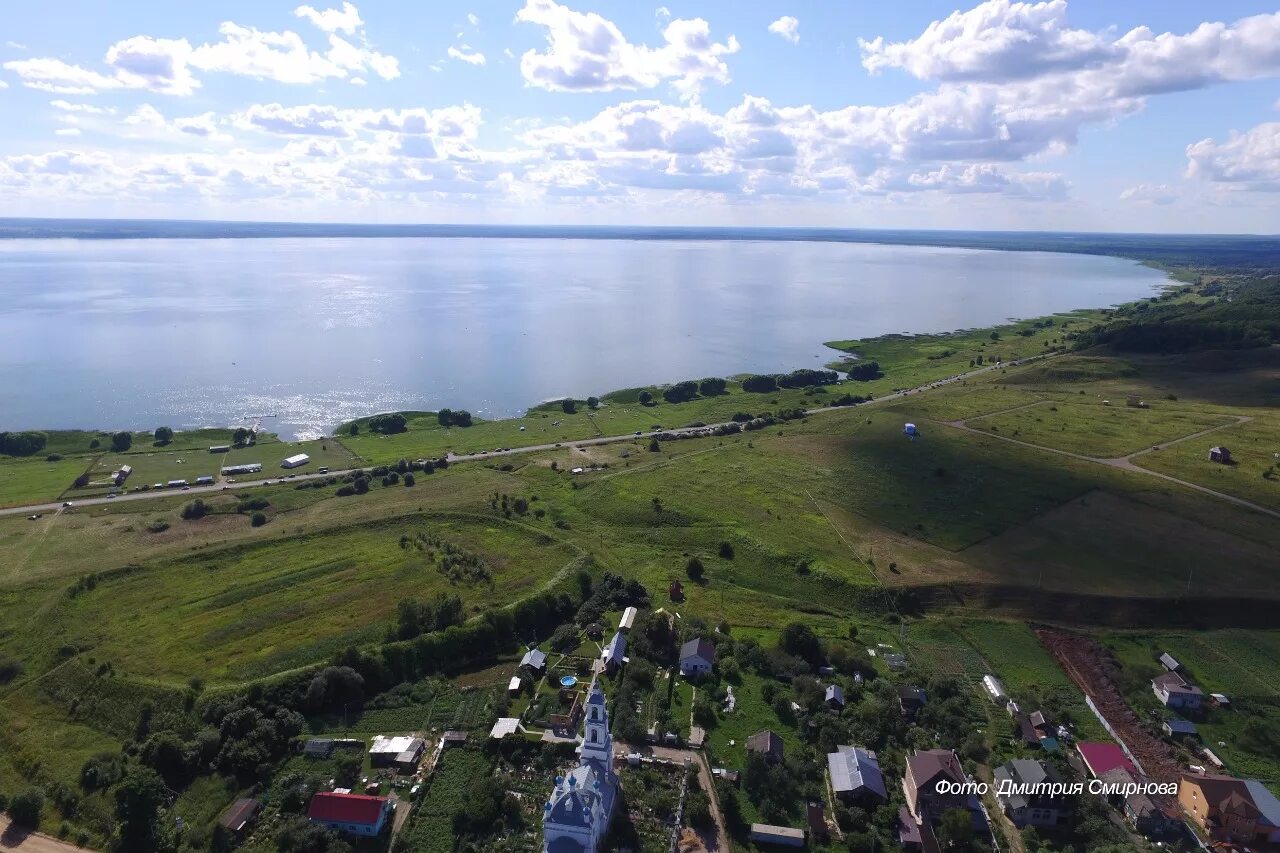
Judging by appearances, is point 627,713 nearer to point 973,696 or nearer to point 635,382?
point 973,696

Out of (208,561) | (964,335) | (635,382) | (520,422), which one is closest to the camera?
(208,561)

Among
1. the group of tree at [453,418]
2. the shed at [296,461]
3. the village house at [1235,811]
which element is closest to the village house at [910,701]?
the village house at [1235,811]

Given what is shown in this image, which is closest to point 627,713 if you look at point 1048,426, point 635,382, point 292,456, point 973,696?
point 973,696

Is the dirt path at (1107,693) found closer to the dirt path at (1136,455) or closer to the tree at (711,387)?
the dirt path at (1136,455)

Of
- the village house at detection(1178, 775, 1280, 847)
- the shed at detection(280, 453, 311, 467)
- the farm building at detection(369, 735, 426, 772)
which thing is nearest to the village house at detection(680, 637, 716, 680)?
the farm building at detection(369, 735, 426, 772)

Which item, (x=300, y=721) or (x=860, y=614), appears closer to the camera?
(x=300, y=721)

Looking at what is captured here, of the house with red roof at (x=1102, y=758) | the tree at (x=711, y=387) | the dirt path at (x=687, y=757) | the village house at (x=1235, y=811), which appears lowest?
the tree at (x=711, y=387)

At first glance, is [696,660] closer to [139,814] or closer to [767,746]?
[767,746]
